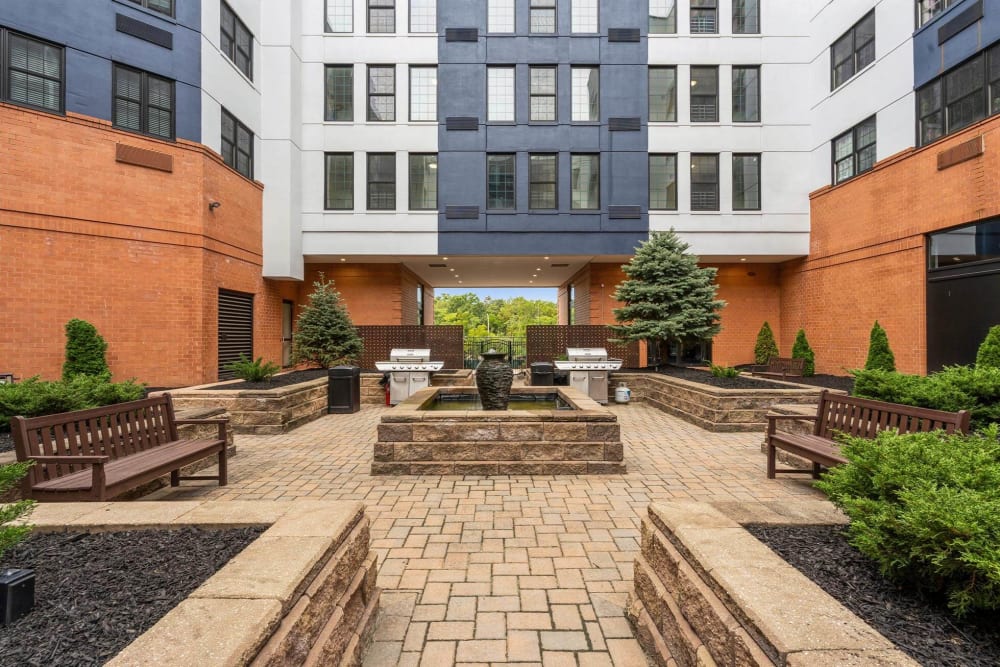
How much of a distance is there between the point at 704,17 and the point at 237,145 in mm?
16166

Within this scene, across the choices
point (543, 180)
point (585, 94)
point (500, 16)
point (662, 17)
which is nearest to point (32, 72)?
point (500, 16)

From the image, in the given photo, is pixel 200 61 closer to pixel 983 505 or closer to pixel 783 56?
pixel 983 505

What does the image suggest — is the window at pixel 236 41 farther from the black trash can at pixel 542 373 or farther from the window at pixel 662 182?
the window at pixel 662 182

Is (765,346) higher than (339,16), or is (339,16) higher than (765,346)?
(339,16)

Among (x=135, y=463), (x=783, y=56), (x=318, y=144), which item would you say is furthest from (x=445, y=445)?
(x=783, y=56)

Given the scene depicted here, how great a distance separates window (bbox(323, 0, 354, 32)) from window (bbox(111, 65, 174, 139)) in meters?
6.45

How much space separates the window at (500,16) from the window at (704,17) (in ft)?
20.7

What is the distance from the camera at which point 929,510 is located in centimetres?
188

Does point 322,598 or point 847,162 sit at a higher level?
point 847,162

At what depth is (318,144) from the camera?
15.5 meters

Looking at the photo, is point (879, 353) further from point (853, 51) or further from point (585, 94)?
point (585, 94)

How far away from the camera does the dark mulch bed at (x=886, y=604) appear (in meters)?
1.67

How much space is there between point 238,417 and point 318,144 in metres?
11.1

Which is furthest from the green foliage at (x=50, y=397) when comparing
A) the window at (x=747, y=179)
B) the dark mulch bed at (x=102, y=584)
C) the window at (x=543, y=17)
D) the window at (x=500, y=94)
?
the window at (x=747, y=179)
